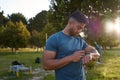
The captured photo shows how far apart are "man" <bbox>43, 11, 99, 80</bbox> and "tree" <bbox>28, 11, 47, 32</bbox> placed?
91.5 meters

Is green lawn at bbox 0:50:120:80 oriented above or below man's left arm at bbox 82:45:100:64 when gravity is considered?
below

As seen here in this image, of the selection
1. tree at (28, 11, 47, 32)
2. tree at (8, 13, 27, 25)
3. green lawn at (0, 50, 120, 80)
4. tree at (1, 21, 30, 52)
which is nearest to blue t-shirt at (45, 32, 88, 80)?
green lawn at (0, 50, 120, 80)

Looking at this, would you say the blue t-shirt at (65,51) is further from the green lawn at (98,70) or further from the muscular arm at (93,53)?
the green lawn at (98,70)

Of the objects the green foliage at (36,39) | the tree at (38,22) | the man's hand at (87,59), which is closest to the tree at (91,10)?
the man's hand at (87,59)

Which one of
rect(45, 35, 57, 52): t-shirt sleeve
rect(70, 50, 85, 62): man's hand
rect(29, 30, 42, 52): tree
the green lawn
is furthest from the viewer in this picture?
rect(29, 30, 42, 52): tree

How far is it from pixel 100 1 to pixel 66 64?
34605mm

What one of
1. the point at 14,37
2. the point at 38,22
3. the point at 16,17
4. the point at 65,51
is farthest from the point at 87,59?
the point at 16,17

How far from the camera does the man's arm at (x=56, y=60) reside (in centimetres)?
466

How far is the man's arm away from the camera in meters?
4.66

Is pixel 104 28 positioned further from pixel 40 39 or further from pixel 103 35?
pixel 40 39

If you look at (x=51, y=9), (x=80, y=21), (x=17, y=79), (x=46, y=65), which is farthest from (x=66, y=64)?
(x=51, y=9)

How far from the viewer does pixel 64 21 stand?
38344mm

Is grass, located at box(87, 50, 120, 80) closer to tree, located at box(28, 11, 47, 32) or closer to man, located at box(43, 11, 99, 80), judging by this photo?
man, located at box(43, 11, 99, 80)

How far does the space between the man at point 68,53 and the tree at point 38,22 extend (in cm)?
9148
